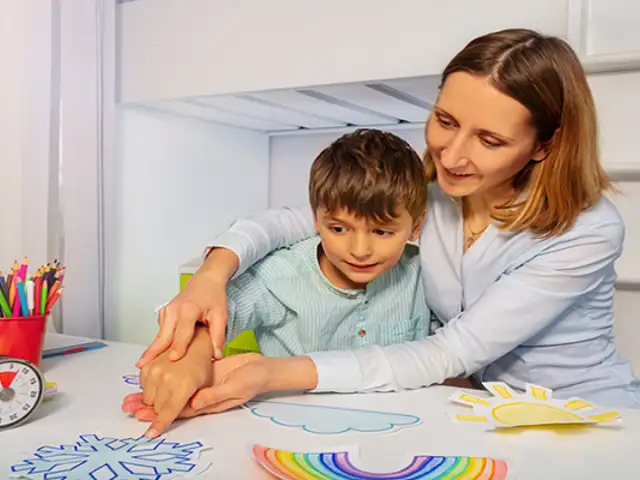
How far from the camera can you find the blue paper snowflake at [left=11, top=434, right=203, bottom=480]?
553 millimetres

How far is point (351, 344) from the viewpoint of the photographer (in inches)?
40.7

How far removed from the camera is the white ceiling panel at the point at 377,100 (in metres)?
1.32

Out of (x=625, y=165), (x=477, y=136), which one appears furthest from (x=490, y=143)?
(x=625, y=165)

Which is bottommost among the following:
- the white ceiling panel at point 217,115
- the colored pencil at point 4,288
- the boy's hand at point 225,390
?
the boy's hand at point 225,390

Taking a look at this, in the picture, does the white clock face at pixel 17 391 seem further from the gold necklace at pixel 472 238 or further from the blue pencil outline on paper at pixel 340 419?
the gold necklace at pixel 472 238

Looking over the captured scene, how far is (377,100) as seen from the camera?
56.9 inches

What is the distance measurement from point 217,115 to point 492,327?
3.36 ft

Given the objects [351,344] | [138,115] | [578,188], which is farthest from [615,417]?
[138,115]

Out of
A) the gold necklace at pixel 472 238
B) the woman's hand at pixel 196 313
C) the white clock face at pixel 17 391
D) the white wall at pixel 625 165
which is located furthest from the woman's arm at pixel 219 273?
the white wall at pixel 625 165

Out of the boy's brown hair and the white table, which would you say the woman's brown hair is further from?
the white table

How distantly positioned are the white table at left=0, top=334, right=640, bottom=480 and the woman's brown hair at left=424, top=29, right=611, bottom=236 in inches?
10.7

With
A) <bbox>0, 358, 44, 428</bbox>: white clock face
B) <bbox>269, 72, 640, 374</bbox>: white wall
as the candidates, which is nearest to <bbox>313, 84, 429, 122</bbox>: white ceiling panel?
<bbox>269, 72, 640, 374</bbox>: white wall

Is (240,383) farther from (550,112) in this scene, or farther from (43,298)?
(550,112)

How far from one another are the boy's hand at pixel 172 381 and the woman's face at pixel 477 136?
1.26 feet
